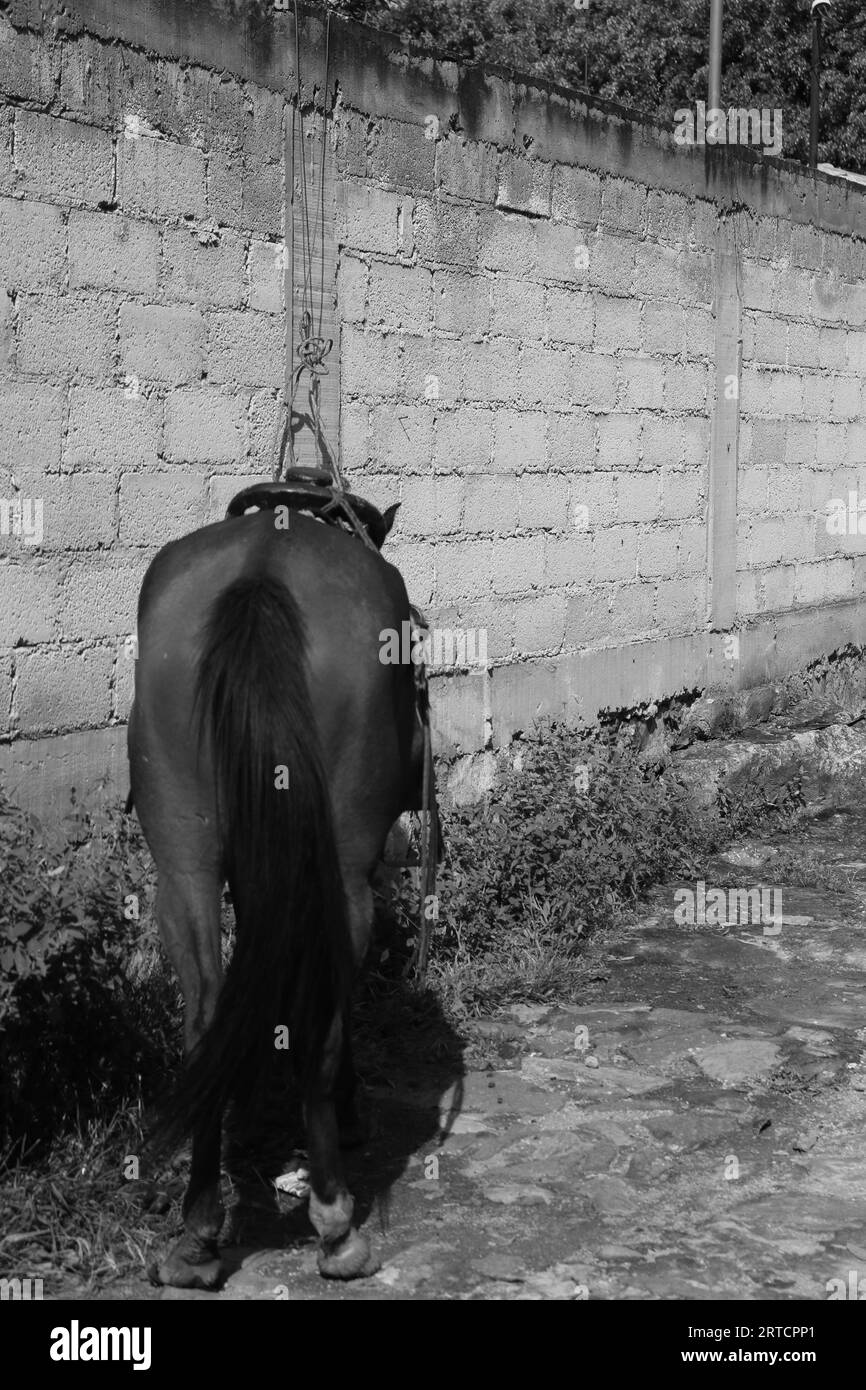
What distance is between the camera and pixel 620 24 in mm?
25594

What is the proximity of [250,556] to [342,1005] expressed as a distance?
1.06m

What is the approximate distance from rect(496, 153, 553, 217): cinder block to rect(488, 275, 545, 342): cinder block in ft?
1.13

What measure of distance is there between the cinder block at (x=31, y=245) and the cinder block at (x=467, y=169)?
7.49 feet

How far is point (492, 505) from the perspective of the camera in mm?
7430

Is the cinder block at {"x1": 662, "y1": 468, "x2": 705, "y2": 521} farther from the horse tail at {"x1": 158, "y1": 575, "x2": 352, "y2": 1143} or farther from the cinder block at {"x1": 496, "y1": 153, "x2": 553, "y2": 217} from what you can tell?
the horse tail at {"x1": 158, "y1": 575, "x2": 352, "y2": 1143}

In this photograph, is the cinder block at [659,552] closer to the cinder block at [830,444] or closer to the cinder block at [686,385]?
the cinder block at [686,385]

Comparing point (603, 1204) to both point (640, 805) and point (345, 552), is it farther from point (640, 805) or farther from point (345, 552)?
point (640, 805)

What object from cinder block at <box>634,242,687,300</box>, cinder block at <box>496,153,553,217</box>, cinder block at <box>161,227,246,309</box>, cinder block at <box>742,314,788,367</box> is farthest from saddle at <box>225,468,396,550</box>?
cinder block at <box>742,314,788,367</box>

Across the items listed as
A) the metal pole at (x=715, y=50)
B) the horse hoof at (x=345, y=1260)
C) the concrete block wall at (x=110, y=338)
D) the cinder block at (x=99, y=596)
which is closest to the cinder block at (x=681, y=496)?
the concrete block wall at (x=110, y=338)

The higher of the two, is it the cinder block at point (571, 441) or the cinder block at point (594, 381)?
the cinder block at point (594, 381)

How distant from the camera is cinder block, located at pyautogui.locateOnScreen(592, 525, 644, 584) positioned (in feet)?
26.9

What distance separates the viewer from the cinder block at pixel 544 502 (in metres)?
7.64

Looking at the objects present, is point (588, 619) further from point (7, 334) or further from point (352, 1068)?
point (352, 1068)

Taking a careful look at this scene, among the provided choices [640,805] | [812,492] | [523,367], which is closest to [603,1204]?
[640,805]
